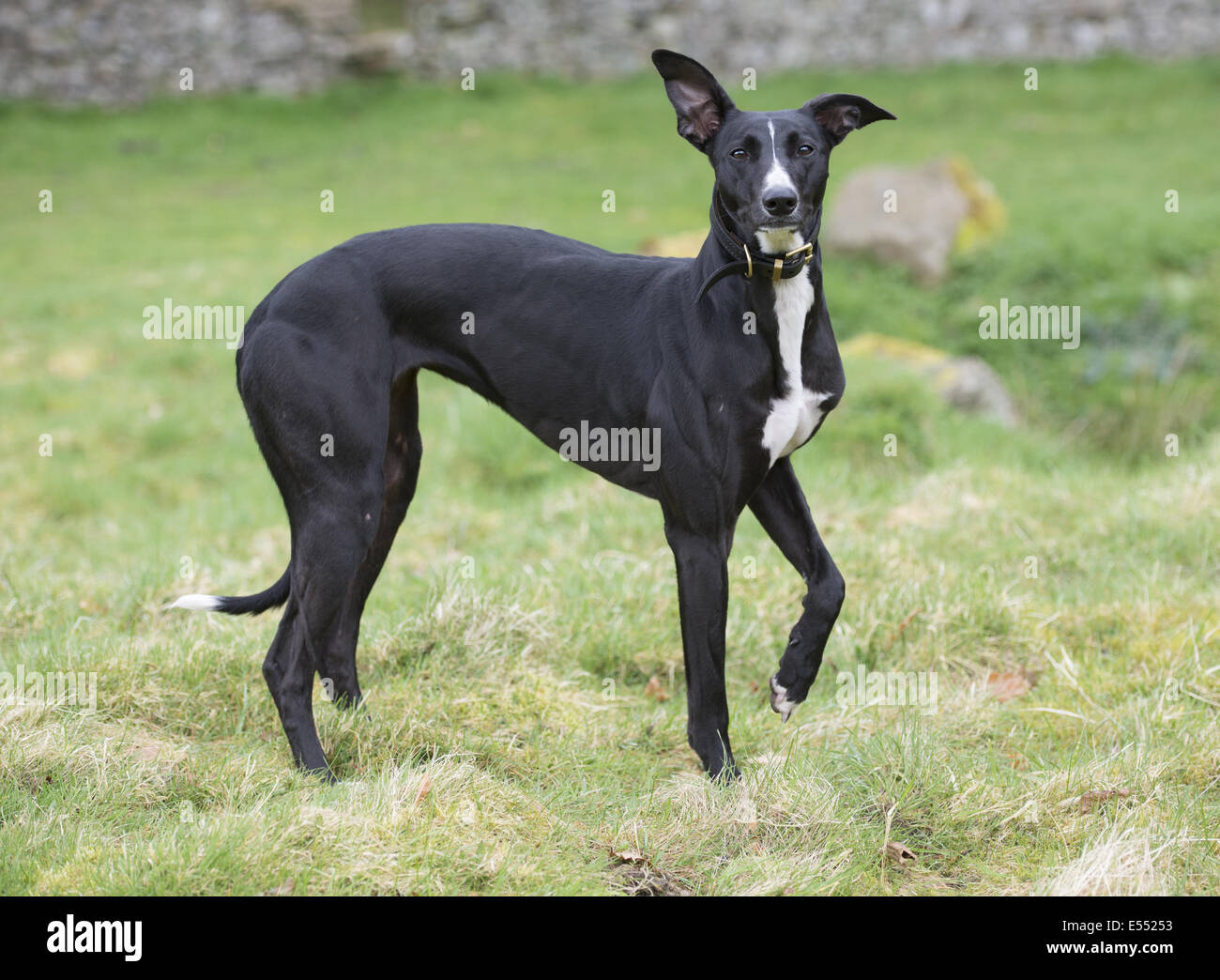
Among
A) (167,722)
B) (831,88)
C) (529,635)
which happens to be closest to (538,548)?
(529,635)

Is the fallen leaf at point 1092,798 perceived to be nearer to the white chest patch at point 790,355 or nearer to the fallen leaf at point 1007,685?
the fallen leaf at point 1007,685

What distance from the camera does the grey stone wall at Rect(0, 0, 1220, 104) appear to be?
16828 mm

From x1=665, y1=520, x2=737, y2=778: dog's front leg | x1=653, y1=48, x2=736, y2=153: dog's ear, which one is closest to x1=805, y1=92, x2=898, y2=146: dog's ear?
x1=653, y1=48, x2=736, y2=153: dog's ear

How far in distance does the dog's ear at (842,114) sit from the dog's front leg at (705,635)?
1195 millimetres

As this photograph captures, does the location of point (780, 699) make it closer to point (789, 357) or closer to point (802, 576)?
point (802, 576)

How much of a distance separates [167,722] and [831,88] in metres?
13.8

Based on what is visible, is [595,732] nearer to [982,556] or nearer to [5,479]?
[982,556]

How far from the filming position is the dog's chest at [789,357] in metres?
3.58

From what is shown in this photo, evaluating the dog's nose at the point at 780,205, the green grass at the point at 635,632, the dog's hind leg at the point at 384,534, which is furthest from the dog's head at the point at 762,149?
the green grass at the point at 635,632

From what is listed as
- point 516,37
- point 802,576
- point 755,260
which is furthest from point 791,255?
point 516,37

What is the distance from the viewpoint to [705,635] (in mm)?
3752

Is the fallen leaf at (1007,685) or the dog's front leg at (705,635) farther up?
the dog's front leg at (705,635)

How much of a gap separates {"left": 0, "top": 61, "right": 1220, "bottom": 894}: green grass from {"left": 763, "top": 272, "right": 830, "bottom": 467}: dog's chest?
0.94 m

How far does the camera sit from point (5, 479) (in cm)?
738
